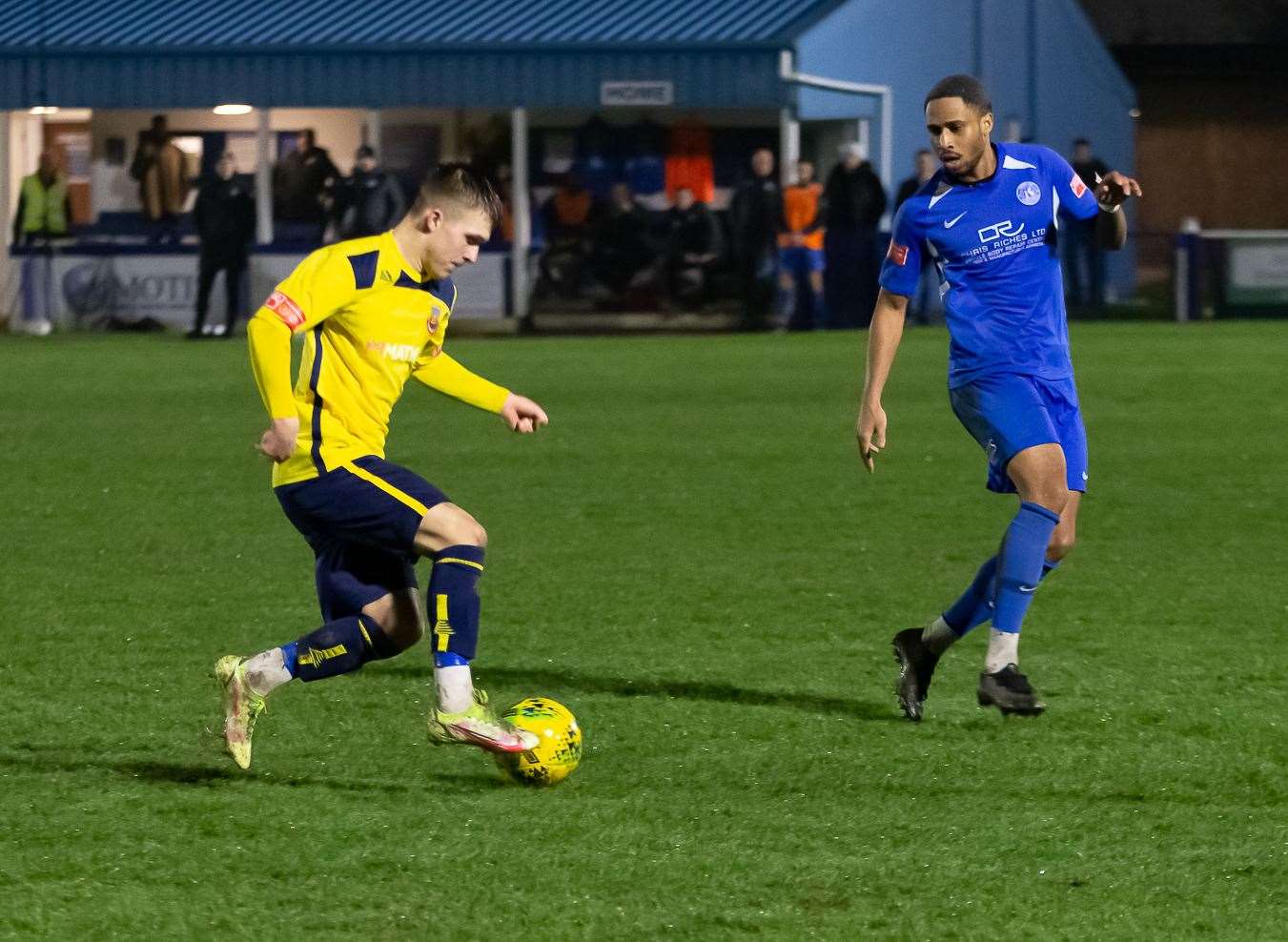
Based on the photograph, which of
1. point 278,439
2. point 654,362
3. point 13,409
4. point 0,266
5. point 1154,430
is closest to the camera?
point 278,439

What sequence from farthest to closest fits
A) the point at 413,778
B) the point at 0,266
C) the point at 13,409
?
the point at 0,266, the point at 13,409, the point at 413,778

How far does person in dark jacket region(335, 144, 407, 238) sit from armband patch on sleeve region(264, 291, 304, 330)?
19.8 meters

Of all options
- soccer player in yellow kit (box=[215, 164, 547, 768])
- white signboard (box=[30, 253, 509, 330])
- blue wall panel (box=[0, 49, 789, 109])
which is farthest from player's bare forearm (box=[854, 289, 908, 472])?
blue wall panel (box=[0, 49, 789, 109])

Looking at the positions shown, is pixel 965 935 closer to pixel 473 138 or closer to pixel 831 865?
pixel 831 865

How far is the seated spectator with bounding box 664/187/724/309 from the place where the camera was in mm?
25766

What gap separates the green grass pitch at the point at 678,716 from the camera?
15.9 feet

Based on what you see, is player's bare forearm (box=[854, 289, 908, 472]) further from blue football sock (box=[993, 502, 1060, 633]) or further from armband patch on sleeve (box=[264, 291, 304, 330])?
armband patch on sleeve (box=[264, 291, 304, 330])

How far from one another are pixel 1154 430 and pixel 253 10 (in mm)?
16765

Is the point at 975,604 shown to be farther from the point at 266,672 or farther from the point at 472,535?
the point at 266,672

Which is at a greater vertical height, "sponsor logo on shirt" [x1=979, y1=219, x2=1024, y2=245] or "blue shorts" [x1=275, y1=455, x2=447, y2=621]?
"sponsor logo on shirt" [x1=979, y1=219, x2=1024, y2=245]

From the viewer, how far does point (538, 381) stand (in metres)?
18.8

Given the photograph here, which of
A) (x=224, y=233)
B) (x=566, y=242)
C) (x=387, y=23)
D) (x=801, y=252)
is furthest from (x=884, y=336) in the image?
(x=387, y=23)

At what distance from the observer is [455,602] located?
573 cm

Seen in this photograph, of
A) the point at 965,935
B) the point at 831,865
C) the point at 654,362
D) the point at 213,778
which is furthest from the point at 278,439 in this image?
the point at 654,362
